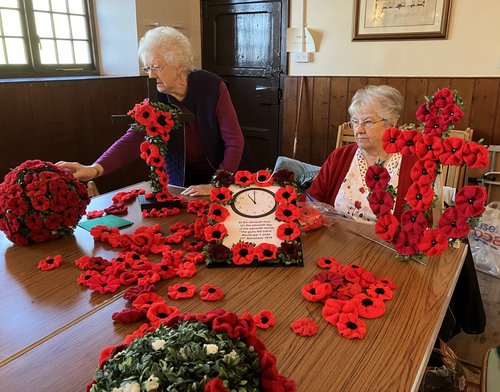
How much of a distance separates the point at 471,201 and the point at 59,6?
11.7 feet

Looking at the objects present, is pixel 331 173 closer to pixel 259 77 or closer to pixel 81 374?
pixel 81 374

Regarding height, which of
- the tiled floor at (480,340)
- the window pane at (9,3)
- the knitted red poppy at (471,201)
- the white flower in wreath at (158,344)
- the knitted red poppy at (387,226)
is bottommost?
the tiled floor at (480,340)

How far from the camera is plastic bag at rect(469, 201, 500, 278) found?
218 centimetres

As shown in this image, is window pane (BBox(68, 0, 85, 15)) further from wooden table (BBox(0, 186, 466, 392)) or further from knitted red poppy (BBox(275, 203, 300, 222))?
knitted red poppy (BBox(275, 203, 300, 222))

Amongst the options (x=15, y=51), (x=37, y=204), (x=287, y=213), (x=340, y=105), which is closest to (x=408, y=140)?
(x=287, y=213)

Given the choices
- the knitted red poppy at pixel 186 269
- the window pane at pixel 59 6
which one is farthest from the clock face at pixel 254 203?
the window pane at pixel 59 6

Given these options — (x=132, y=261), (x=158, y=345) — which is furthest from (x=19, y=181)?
(x=158, y=345)

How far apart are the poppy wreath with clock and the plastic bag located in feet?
4.61

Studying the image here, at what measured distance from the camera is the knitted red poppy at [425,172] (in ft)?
3.55

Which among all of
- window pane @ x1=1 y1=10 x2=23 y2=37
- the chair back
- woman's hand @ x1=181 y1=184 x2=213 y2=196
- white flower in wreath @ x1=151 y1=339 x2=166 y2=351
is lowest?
the chair back

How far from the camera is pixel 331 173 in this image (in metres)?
1.91

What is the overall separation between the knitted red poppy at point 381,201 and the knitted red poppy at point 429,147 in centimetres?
13

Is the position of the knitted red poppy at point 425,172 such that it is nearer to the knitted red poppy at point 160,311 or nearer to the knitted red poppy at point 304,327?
the knitted red poppy at point 304,327

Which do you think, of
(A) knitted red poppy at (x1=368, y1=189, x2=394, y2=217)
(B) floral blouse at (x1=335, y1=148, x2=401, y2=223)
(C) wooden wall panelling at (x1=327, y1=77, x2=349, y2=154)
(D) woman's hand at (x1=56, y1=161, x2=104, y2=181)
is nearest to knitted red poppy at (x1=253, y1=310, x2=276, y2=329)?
(A) knitted red poppy at (x1=368, y1=189, x2=394, y2=217)
